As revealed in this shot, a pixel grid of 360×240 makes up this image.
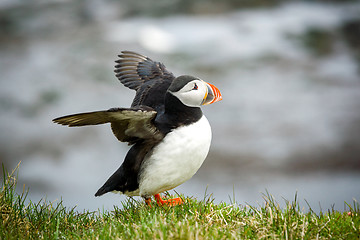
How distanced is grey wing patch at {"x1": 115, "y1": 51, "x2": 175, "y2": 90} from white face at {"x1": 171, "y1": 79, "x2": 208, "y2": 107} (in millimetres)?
1071

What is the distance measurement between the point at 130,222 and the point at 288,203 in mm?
1487

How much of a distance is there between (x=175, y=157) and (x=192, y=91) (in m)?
0.67

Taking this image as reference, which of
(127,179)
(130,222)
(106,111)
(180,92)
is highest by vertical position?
(180,92)

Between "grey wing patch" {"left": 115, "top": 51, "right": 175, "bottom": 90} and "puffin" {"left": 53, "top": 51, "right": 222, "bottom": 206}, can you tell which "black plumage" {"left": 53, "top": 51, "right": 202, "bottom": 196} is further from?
"grey wing patch" {"left": 115, "top": 51, "right": 175, "bottom": 90}

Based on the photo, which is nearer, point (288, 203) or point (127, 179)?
point (288, 203)

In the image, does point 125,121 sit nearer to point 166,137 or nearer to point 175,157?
point 166,137

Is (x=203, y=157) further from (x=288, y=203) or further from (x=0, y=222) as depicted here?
(x=0, y=222)

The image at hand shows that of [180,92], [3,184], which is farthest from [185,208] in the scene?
[3,184]

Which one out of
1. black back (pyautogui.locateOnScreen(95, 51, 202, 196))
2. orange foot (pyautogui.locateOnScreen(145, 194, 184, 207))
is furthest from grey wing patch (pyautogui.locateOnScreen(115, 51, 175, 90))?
orange foot (pyautogui.locateOnScreen(145, 194, 184, 207))

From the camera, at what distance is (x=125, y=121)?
164 inches

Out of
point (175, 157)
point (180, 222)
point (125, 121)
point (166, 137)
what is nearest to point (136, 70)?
point (125, 121)

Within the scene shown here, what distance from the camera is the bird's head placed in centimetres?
416

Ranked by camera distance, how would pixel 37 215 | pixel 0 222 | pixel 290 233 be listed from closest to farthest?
pixel 290 233 < pixel 0 222 < pixel 37 215

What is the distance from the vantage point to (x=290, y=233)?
3531mm
